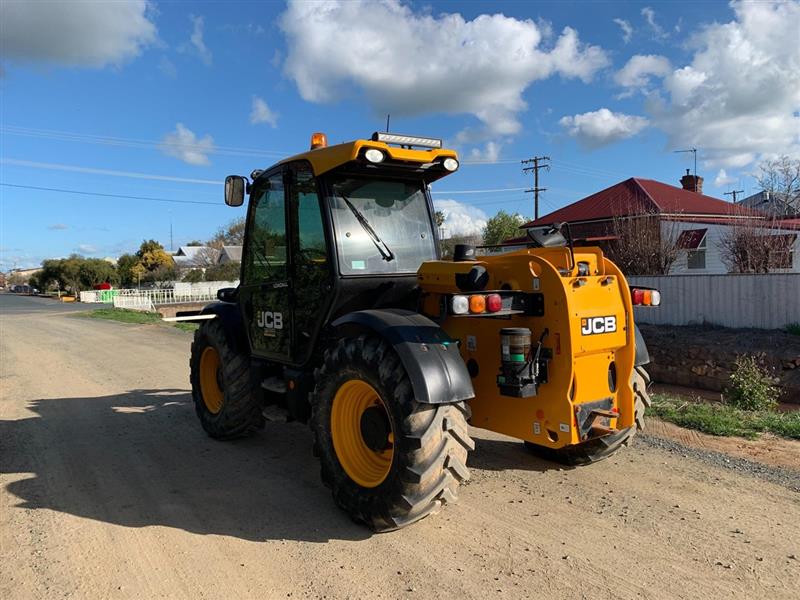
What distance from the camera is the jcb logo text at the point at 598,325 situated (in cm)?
382

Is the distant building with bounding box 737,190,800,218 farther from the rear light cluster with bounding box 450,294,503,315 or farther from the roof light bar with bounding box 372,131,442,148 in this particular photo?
the rear light cluster with bounding box 450,294,503,315

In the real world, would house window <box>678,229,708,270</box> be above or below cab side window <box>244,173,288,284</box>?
above

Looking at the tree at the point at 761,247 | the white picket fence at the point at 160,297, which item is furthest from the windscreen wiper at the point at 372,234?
the white picket fence at the point at 160,297

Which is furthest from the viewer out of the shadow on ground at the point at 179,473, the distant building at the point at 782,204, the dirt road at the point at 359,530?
the distant building at the point at 782,204

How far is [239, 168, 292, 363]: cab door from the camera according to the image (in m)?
5.07

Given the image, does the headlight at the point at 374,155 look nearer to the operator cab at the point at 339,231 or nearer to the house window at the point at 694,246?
the operator cab at the point at 339,231

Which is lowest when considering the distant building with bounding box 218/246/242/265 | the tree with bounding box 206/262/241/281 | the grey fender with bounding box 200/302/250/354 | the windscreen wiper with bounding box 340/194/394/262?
the grey fender with bounding box 200/302/250/354

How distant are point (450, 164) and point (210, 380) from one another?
350 cm

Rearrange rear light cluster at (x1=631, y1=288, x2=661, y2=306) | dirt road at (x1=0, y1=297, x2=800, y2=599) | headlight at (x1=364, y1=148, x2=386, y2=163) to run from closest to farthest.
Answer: dirt road at (x1=0, y1=297, x2=800, y2=599)
headlight at (x1=364, y1=148, x2=386, y2=163)
rear light cluster at (x1=631, y1=288, x2=661, y2=306)

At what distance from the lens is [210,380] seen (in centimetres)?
636

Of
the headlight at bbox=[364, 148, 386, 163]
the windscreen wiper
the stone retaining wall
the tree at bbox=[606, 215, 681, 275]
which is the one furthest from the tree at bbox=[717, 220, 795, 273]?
the headlight at bbox=[364, 148, 386, 163]

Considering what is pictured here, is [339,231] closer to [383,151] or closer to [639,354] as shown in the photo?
[383,151]

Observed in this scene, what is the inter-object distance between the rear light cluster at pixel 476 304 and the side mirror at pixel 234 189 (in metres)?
2.71

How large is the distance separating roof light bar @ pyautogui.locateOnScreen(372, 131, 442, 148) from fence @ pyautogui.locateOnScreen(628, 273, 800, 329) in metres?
11.6
